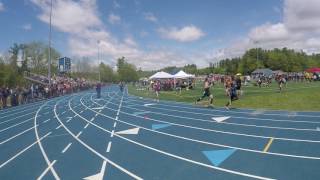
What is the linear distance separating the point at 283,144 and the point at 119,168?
5.12 meters

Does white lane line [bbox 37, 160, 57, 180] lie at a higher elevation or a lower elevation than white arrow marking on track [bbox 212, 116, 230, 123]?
lower

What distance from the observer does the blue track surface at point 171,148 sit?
8.45m

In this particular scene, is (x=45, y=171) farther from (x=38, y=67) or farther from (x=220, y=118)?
(x=38, y=67)

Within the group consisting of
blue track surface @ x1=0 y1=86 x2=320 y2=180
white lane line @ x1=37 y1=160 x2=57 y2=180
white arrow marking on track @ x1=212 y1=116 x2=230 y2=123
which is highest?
white arrow marking on track @ x1=212 y1=116 x2=230 y2=123

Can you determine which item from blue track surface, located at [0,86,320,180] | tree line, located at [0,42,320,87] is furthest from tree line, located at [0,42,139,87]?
blue track surface, located at [0,86,320,180]

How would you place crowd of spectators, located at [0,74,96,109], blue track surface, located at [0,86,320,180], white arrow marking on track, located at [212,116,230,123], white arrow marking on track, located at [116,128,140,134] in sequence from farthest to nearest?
crowd of spectators, located at [0,74,96,109], white arrow marking on track, located at [212,116,230,123], white arrow marking on track, located at [116,128,140,134], blue track surface, located at [0,86,320,180]

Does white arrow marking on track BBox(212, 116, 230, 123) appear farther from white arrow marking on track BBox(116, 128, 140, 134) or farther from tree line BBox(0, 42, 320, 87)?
tree line BBox(0, 42, 320, 87)

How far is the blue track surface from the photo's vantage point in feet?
27.7

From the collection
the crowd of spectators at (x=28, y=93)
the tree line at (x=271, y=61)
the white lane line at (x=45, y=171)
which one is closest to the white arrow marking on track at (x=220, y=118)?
the white lane line at (x=45, y=171)

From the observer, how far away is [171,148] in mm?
10922

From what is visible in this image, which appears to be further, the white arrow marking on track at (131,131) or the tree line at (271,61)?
the tree line at (271,61)

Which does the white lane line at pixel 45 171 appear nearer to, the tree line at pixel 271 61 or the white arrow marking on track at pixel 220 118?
the white arrow marking on track at pixel 220 118

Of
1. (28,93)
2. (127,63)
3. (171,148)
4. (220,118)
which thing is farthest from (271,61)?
(171,148)

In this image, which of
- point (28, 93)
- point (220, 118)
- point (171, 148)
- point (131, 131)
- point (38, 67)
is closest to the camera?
point (171, 148)
